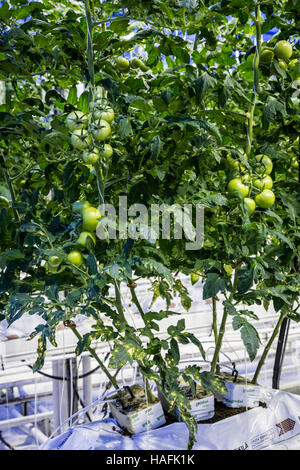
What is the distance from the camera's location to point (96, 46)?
Result: 795 mm

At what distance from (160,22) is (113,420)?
84 cm

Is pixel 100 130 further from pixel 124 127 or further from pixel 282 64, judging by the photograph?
pixel 282 64

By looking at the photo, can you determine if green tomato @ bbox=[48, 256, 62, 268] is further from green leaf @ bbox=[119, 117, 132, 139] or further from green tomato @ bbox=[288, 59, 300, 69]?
green tomato @ bbox=[288, 59, 300, 69]

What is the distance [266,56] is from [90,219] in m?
0.50

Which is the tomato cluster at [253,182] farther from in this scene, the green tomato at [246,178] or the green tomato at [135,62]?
the green tomato at [135,62]

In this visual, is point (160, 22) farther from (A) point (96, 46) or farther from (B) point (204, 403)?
(B) point (204, 403)

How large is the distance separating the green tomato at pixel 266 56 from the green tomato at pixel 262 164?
0.70ft

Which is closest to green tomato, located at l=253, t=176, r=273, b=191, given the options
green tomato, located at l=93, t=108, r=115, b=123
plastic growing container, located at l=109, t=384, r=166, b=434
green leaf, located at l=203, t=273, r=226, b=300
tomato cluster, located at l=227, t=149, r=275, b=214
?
tomato cluster, located at l=227, t=149, r=275, b=214

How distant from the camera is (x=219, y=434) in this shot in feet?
3.03

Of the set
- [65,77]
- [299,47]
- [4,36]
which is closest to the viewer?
[4,36]

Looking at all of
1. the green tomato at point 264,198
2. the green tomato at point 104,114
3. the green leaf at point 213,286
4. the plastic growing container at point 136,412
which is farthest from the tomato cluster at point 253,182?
the plastic growing container at point 136,412

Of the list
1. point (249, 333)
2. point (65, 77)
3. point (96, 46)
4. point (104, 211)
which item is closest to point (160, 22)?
point (96, 46)

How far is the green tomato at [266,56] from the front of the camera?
87 cm

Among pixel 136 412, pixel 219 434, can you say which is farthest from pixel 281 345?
pixel 136 412
